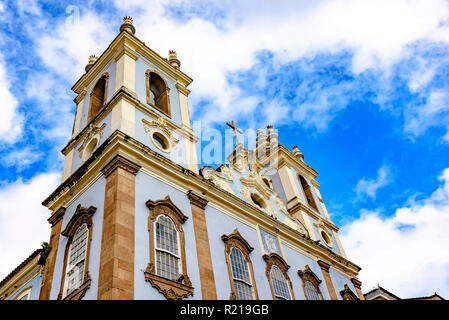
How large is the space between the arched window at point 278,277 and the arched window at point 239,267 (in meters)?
1.07

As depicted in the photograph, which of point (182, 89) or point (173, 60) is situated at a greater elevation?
point (173, 60)

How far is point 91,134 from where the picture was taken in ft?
52.2

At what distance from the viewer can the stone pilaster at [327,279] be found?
1865 centimetres

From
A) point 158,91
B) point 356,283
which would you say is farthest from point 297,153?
point 158,91

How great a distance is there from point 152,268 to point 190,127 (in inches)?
311

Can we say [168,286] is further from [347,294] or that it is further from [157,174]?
[347,294]

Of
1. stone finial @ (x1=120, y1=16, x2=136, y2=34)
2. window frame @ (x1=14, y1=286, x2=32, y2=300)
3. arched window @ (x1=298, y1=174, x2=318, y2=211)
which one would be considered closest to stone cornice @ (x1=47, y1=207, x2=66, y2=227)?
window frame @ (x1=14, y1=286, x2=32, y2=300)

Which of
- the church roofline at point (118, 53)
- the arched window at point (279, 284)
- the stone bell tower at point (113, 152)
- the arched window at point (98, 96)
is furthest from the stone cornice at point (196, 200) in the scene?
the church roofline at point (118, 53)

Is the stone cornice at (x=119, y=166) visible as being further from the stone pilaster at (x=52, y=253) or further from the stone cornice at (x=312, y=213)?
the stone cornice at (x=312, y=213)

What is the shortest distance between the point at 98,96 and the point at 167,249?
924 centimetres

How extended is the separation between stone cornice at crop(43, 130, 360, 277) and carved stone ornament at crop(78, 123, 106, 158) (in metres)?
1.70
